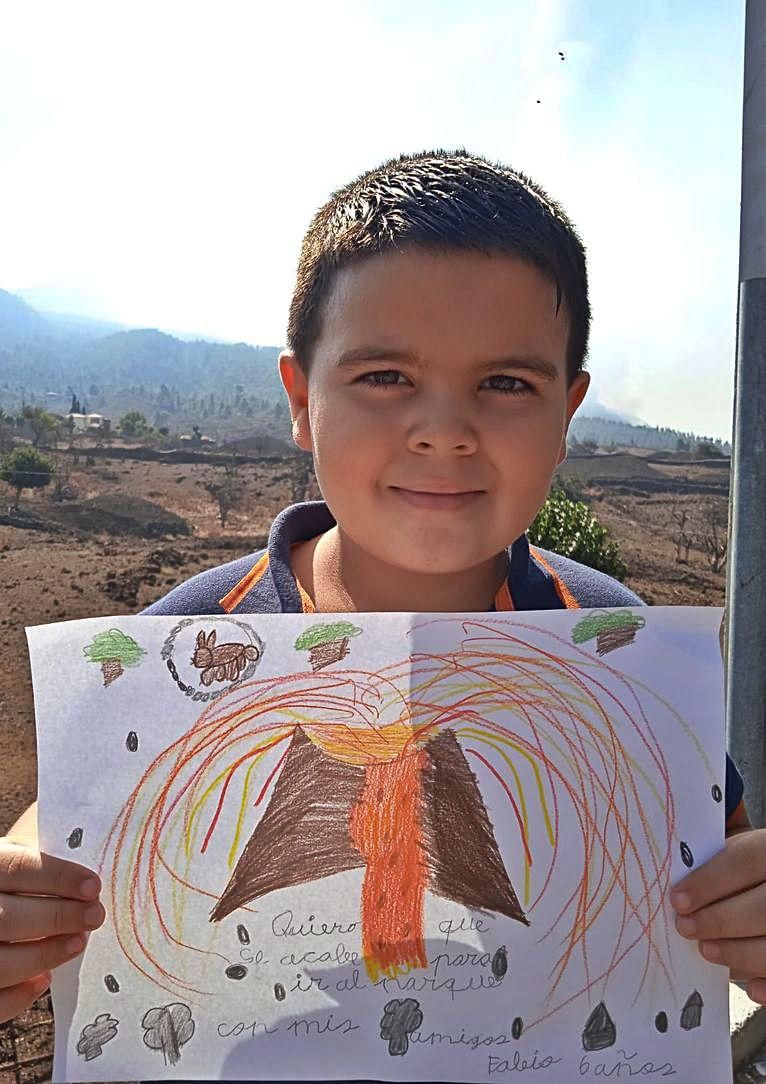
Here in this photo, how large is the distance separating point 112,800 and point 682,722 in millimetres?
710

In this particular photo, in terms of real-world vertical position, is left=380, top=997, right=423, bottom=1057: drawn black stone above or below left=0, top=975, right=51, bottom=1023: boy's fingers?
below

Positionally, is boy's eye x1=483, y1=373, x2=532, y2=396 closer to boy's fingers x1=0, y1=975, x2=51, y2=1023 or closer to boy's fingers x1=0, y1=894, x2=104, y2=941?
boy's fingers x1=0, y1=894, x2=104, y2=941

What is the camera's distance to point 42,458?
4426 mm

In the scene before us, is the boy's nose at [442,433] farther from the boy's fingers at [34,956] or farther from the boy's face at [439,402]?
the boy's fingers at [34,956]

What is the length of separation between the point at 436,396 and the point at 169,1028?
0.82m

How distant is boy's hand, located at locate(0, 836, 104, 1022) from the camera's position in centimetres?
89

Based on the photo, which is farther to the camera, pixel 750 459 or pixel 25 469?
pixel 25 469

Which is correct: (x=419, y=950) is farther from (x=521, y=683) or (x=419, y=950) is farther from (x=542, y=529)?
(x=542, y=529)

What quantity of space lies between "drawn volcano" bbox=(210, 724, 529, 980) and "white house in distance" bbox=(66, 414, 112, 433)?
13.8 ft

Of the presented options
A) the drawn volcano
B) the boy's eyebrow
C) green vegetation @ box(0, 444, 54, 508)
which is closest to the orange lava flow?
the drawn volcano

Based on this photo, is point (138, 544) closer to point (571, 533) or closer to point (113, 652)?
point (571, 533)

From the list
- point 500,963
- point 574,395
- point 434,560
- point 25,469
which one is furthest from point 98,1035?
point 25,469

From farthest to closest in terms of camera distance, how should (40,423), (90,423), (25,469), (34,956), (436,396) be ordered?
(90,423)
(40,423)
(25,469)
(436,396)
(34,956)

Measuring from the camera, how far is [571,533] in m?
4.33
